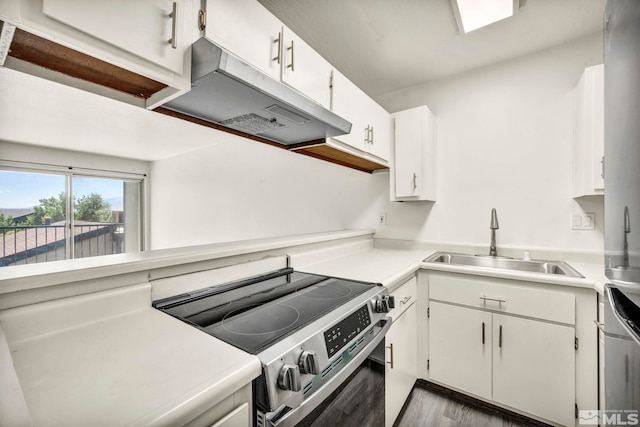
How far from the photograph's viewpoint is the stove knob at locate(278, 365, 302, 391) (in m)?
0.61

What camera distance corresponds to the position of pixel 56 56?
0.72 metres

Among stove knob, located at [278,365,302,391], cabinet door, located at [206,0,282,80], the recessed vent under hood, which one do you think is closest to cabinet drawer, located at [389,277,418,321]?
stove knob, located at [278,365,302,391]

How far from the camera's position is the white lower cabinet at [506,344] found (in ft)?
4.47

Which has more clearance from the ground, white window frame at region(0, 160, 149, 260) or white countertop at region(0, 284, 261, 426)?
white window frame at region(0, 160, 149, 260)

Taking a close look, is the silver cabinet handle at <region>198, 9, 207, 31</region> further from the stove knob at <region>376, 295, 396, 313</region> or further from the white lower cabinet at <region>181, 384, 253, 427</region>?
the stove knob at <region>376, 295, 396, 313</region>

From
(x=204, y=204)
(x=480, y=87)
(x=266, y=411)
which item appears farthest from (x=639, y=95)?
(x=204, y=204)

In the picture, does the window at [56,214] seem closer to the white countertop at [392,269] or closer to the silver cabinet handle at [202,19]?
the white countertop at [392,269]

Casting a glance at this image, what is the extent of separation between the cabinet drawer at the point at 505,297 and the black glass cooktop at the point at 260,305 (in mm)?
708

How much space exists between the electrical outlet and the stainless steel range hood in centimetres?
165

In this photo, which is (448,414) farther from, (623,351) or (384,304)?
(623,351)

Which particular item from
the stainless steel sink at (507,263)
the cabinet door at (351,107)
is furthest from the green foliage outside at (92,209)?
the stainless steel sink at (507,263)

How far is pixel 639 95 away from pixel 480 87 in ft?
5.89

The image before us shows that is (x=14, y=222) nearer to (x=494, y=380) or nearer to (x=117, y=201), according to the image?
(x=117, y=201)

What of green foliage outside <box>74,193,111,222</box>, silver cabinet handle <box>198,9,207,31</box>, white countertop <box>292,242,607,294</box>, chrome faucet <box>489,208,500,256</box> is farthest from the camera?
green foliage outside <box>74,193,111,222</box>
